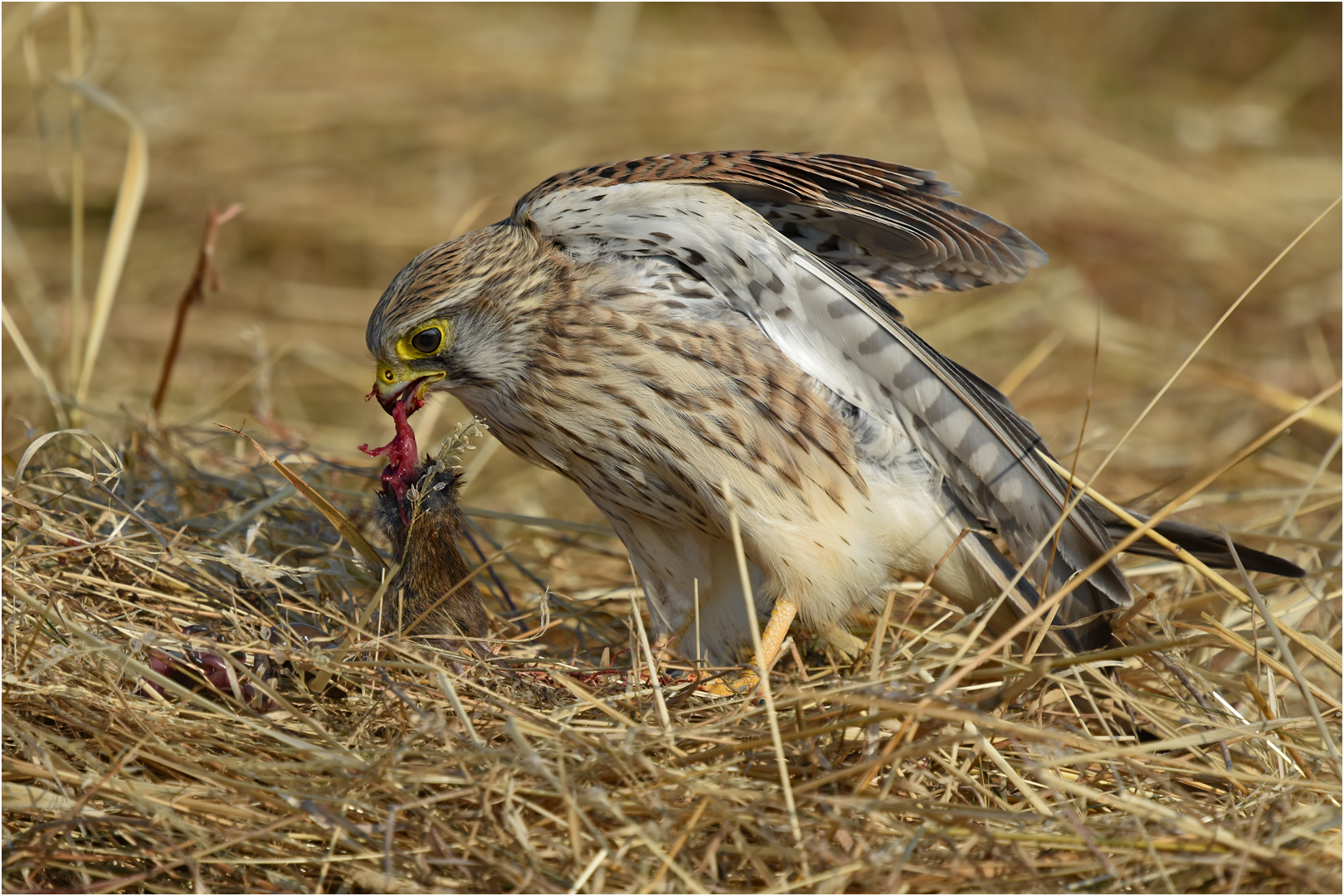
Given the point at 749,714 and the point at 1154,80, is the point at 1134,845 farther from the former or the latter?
the point at 1154,80

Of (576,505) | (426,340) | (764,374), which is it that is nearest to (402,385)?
(426,340)

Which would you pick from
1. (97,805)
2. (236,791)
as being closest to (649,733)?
(236,791)

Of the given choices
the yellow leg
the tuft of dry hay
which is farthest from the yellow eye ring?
the yellow leg

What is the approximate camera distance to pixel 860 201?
7.66ft

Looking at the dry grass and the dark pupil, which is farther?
the dark pupil

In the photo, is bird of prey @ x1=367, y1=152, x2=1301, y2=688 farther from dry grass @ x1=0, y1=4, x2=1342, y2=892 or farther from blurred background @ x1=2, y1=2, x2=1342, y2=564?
blurred background @ x1=2, y1=2, x2=1342, y2=564

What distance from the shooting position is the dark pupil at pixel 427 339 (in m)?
2.47

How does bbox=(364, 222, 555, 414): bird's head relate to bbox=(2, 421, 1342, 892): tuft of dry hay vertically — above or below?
above

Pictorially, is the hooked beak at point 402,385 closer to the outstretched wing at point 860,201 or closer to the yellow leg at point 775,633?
the outstretched wing at point 860,201

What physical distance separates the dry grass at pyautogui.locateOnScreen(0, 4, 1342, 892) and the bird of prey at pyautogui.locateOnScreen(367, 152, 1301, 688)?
0.81ft


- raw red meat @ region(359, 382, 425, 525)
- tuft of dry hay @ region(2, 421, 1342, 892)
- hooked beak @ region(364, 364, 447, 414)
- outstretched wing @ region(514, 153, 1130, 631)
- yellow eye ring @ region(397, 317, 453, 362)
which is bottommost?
tuft of dry hay @ region(2, 421, 1342, 892)

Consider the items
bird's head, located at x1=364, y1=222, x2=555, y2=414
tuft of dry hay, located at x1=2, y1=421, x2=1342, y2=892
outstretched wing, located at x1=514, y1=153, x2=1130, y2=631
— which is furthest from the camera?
bird's head, located at x1=364, y1=222, x2=555, y2=414

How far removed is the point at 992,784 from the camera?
2184 millimetres

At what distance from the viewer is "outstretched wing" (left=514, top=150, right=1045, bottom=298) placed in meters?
2.32
